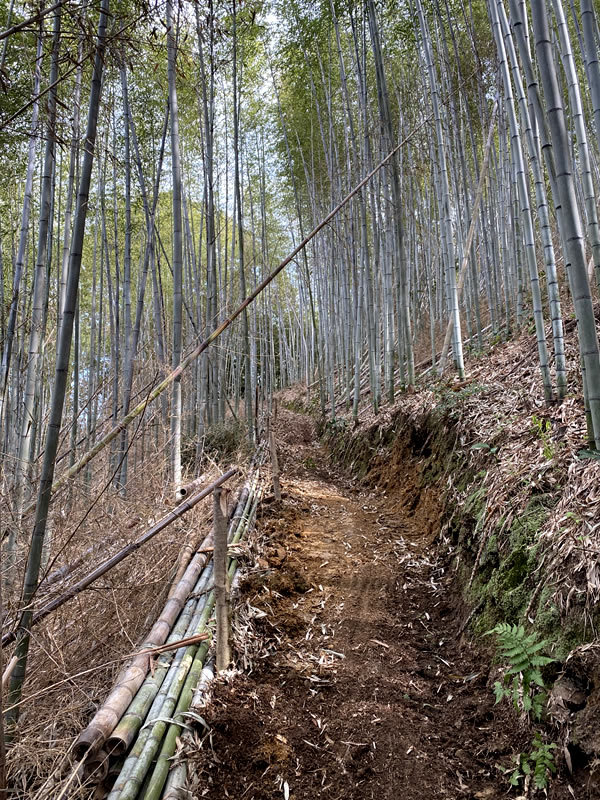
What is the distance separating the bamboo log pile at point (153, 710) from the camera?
4.15 feet

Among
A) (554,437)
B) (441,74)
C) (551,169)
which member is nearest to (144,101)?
(441,74)

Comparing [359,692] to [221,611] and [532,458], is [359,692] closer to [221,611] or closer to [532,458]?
[221,611]

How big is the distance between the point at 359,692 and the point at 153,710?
75 centimetres

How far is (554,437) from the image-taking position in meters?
2.20

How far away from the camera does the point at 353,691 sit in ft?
5.86

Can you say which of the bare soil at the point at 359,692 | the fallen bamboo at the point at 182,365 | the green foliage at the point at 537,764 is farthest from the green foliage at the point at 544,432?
A: the fallen bamboo at the point at 182,365

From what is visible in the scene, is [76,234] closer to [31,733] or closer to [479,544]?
[31,733]

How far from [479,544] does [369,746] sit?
1025mm

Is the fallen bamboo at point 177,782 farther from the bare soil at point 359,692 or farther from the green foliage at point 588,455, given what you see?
the green foliage at point 588,455

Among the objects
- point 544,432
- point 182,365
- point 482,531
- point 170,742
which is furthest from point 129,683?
point 544,432

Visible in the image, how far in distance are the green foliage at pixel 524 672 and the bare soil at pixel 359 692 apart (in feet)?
0.25

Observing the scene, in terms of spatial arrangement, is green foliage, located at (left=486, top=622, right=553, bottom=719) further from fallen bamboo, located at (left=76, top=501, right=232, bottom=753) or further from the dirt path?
fallen bamboo, located at (left=76, top=501, right=232, bottom=753)

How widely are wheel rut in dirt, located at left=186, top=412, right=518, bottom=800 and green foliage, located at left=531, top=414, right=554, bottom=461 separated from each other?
0.82m

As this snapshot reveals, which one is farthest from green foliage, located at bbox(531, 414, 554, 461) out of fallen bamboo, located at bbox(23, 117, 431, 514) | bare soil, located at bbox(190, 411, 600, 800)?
fallen bamboo, located at bbox(23, 117, 431, 514)
